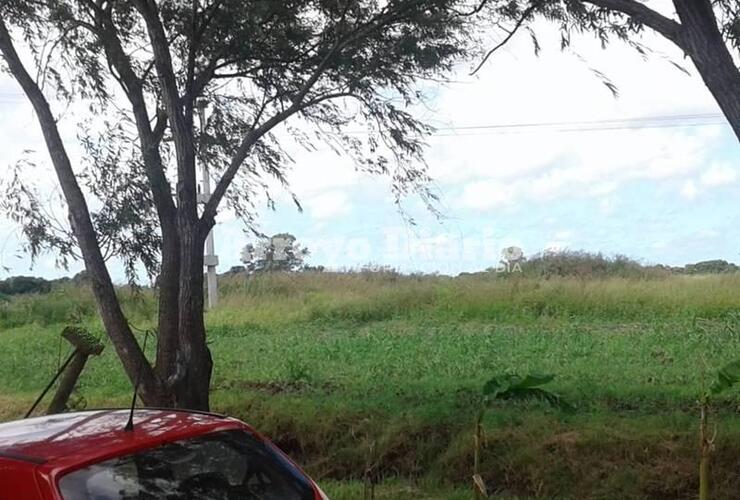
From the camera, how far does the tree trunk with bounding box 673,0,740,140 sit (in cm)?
596

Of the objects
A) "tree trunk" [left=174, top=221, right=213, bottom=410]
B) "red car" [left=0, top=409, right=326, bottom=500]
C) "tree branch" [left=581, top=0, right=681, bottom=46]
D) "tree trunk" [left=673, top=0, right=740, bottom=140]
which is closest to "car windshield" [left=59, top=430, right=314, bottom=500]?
"red car" [left=0, top=409, right=326, bottom=500]

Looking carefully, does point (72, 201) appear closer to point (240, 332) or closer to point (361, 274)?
point (240, 332)

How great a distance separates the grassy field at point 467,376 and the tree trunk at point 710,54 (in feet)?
10.9

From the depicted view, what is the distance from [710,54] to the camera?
6.11m

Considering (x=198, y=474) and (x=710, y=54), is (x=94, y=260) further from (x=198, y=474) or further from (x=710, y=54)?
(x=710, y=54)

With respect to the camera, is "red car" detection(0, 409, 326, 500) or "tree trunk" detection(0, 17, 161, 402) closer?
"red car" detection(0, 409, 326, 500)

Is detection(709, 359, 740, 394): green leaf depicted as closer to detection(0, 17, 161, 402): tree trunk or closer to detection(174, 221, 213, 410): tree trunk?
detection(174, 221, 213, 410): tree trunk

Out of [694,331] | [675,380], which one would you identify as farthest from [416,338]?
[675,380]

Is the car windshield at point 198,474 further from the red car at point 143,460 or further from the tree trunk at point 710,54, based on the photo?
the tree trunk at point 710,54

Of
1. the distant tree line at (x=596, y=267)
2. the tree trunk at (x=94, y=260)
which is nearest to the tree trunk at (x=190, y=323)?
the tree trunk at (x=94, y=260)

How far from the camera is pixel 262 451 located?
160 inches

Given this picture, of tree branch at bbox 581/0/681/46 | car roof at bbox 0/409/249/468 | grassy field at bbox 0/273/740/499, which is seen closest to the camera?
car roof at bbox 0/409/249/468

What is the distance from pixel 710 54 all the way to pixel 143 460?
15.0 feet

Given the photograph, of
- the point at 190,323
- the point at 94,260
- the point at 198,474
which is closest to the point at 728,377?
the point at 198,474
